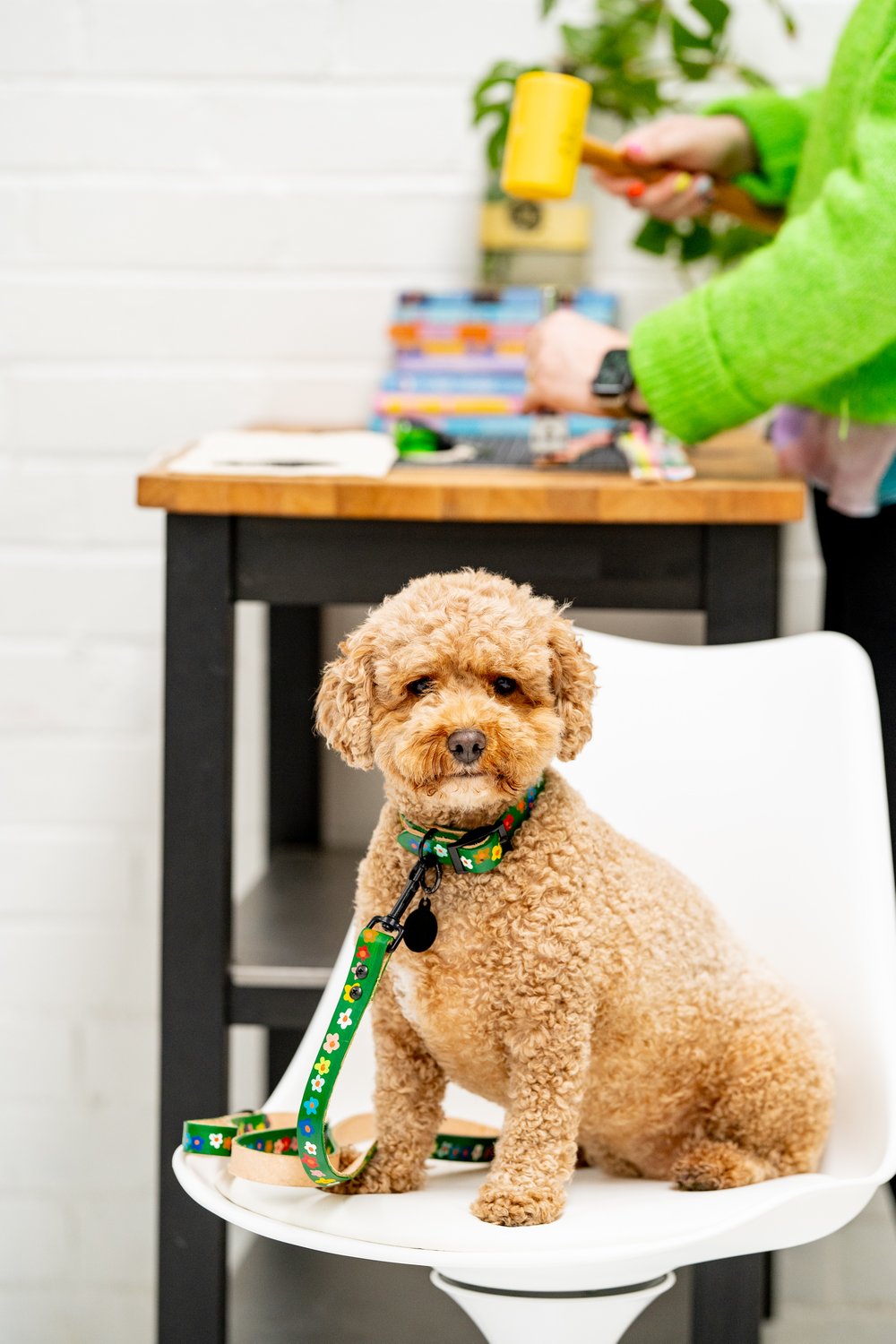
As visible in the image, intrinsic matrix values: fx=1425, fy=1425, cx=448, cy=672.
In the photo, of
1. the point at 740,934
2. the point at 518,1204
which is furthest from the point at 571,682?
the point at 740,934

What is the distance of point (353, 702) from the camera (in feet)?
2.60

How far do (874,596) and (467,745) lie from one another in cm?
62

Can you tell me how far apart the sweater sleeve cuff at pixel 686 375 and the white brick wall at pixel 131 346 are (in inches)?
24.6

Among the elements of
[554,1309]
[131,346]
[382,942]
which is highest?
[131,346]

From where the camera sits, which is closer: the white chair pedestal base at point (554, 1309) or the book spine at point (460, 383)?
the white chair pedestal base at point (554, 1309)

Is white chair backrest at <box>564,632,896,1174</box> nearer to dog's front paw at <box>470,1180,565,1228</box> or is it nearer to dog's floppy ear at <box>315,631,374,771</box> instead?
dog's front paw at <box>470,1180,565,1228</box>

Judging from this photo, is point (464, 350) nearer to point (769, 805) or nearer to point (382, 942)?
point (769, 805)

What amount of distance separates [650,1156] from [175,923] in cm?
53

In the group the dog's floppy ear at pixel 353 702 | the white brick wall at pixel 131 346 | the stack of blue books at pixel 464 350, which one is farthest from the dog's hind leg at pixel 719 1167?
the white brick wall at pixel 131 346

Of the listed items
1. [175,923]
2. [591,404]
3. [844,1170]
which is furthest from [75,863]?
[844,1170]

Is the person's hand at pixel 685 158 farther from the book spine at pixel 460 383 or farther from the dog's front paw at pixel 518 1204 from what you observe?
the dog's front paw at pixel 518 1204

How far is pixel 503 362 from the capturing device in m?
1.68

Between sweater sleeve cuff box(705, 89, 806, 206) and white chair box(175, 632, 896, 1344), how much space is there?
59cm

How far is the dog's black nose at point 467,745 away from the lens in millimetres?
745
